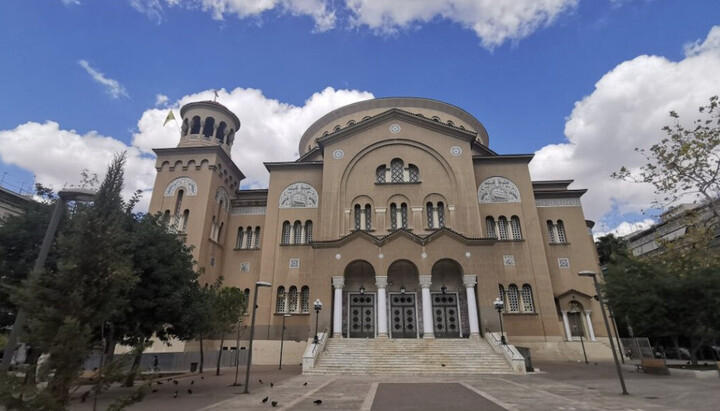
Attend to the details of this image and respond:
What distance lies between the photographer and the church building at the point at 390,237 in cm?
2222

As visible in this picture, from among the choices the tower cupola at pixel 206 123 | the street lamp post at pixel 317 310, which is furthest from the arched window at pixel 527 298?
the tower cupola at pixel 206 123

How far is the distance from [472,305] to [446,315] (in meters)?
2.14

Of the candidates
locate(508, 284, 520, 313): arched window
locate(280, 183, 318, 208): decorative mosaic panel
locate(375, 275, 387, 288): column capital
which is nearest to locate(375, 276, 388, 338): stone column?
locate(375, 275, 387, 288): column capital

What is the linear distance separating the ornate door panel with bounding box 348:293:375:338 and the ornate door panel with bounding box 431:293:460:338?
3.78 meters

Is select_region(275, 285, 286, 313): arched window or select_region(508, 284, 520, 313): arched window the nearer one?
select_region(508, 284, 520, 313): arched window

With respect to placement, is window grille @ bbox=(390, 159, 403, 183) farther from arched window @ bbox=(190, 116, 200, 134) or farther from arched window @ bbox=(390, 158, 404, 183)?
arched window @ bbox=(190, 116, 200, 134)

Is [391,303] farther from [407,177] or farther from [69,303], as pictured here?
[69,303]

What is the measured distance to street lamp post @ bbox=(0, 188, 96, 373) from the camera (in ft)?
19.4

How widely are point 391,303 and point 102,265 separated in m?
19.0

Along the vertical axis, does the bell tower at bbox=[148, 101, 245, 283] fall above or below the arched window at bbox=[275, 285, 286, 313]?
above

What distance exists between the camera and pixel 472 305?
21016mm

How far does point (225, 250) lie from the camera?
2888 centimetres

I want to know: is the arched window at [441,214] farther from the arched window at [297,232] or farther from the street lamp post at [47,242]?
the street lamp post at [47,242]

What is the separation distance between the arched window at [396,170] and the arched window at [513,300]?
1036 cm
